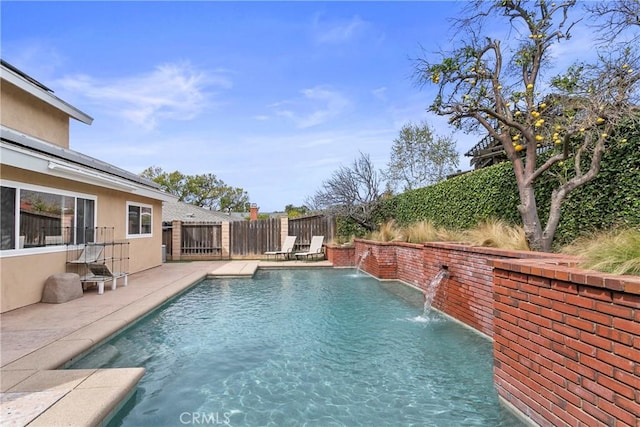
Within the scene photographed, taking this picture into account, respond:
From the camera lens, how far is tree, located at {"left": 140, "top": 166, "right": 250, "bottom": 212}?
141 ft

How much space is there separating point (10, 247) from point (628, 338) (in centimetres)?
827

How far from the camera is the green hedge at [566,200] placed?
4578 mm

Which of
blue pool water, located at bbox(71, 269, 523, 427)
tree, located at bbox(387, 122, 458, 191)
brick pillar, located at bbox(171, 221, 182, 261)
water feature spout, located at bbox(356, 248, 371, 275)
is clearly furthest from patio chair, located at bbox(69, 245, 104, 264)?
tree, located at bbox(387, 122, 458, 191)

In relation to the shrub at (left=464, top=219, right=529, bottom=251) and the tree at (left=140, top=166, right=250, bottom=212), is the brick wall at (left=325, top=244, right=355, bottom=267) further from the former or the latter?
the tree at (left=140, top=166, right=250, bottom=212)

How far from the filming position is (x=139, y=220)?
39.9ft

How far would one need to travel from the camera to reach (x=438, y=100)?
6.80 m

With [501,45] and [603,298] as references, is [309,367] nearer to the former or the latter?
[603,298]

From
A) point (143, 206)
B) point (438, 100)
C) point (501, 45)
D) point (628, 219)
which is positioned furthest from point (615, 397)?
point (143, 206)

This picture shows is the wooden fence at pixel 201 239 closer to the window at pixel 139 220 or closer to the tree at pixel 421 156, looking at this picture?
the window at pixel 139 220

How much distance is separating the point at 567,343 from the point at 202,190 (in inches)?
1843

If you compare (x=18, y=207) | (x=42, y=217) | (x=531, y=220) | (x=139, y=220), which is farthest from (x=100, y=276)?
(x=531, y=220)

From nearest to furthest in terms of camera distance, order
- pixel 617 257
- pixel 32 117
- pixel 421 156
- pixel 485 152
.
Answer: pixel 617 257 → pixel 32 117 → pixel 485 152 → pixel 421 156

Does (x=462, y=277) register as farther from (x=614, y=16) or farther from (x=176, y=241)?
(x=176, y=241)

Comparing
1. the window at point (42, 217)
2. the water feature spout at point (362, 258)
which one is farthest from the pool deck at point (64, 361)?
the water feature spout at point (362, 258)
